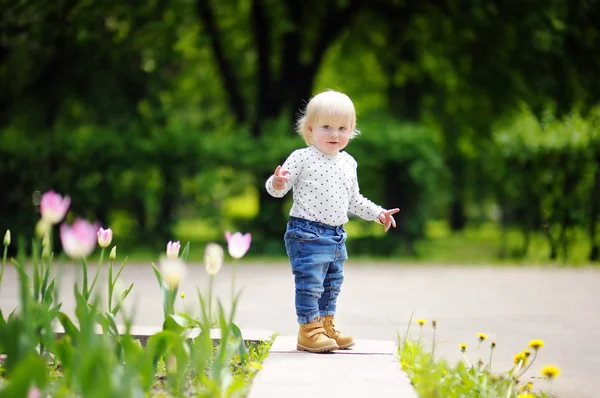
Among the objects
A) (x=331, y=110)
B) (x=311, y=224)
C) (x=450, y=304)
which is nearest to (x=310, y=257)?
(x=311, y=224)

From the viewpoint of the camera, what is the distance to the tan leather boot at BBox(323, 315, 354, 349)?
4.81 metres

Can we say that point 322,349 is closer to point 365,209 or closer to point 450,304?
point 365,209

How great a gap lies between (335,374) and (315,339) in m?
0.63

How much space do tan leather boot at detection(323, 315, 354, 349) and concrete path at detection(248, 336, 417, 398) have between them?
46 mm

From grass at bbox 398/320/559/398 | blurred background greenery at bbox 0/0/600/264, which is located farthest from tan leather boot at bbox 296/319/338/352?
blurred background greenery at bbox 0/0/600/264

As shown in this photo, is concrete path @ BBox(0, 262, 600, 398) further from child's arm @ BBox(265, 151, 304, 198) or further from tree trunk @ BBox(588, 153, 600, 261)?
tree trunk @ BBox(588, 153, 600, 261)

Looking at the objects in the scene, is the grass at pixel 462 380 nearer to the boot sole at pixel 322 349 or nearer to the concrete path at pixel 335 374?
the concrete path at pixel 335 374

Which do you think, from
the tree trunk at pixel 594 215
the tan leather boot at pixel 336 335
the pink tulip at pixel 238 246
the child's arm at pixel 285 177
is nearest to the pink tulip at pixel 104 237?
the pink tulip at pixel 238 246

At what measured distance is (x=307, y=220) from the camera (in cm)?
477

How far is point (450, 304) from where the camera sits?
771 cm

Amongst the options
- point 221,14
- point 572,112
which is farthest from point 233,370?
point 221,14

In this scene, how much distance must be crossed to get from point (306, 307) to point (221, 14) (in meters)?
13.7

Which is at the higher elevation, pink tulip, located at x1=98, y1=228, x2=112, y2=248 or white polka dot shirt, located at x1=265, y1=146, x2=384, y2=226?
white polka dot shirt, located at x1=265, y1=146, x2=384, y2=226

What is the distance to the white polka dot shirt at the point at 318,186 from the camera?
4777 millimetres
